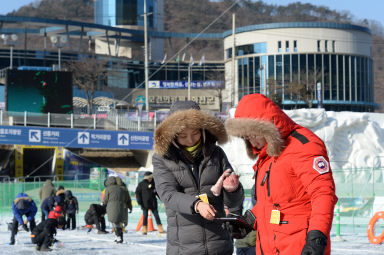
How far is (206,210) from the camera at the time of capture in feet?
13.3

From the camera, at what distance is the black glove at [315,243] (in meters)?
3.42

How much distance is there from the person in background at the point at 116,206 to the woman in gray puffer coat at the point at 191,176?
861 centimetres

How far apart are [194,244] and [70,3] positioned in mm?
131882

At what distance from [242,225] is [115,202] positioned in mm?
9285

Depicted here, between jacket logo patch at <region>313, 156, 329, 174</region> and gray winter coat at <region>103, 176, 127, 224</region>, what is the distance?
9.77 metres

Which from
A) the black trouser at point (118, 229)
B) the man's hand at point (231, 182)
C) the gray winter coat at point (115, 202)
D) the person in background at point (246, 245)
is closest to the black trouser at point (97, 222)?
the gray winter coat at point (115, 202)

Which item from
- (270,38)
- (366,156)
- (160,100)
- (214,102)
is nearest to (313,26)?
(270,38)

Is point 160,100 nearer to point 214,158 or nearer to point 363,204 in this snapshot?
point 363,204

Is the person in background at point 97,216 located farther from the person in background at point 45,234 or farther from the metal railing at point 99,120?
the metal railing at point 99,120

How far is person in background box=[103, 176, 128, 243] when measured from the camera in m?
13.1

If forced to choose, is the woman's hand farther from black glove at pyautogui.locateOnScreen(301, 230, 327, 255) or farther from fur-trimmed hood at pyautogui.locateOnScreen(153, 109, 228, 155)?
black glove at pyautogui.locateOnScreen(301, 230, 327, 255)

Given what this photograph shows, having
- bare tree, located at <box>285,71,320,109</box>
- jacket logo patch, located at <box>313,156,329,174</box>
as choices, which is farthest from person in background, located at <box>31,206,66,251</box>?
bare tree, located at <box>285,71,320,109</box>

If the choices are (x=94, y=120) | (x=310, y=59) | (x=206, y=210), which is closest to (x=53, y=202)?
(x=206, y=210)

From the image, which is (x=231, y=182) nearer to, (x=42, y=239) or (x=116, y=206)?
(x=42, y=239)
